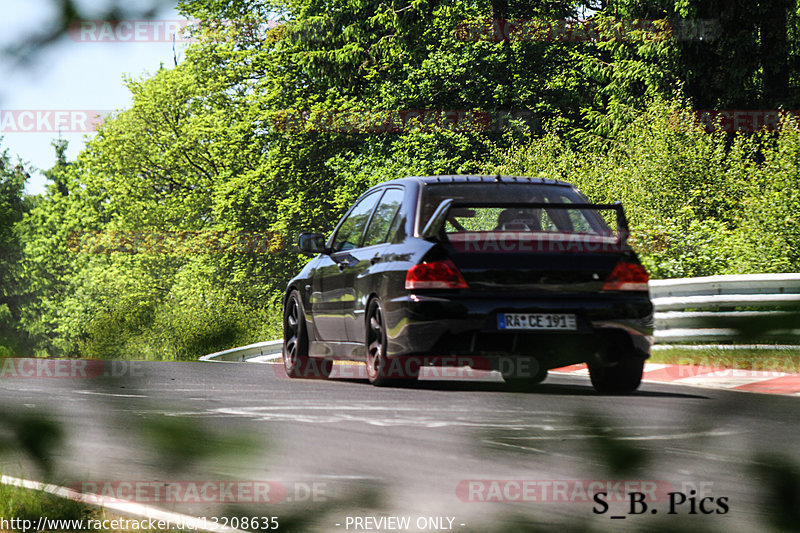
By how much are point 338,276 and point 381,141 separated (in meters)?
32.5

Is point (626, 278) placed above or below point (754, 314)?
below

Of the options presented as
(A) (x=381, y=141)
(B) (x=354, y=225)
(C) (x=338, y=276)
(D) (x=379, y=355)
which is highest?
(A) (x=381, y=141)

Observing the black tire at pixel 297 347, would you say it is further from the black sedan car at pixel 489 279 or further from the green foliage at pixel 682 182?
the green foliage at pixel 682 182

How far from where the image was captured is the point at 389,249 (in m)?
9.73

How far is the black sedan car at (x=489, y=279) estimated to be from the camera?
8.84 m

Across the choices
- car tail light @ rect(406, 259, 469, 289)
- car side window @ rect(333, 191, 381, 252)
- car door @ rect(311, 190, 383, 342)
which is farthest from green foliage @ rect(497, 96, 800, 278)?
car tail light @ rect(406, 259, 469, 289)

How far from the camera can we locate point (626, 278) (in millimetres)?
9172

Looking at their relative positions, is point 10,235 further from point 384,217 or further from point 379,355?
point 384,217

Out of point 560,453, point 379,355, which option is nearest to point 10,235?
point 560,453

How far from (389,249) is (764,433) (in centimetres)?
774

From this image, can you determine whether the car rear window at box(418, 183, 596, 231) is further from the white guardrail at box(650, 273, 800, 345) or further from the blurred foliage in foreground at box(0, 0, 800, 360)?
the blurred foliage in foreground at box(0, 0, 800, 360)

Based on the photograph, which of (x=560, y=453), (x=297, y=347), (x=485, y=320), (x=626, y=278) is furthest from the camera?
(x=297, y=347)

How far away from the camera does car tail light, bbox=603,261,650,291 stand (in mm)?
9109

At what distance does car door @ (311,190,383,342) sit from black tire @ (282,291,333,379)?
0.45m
